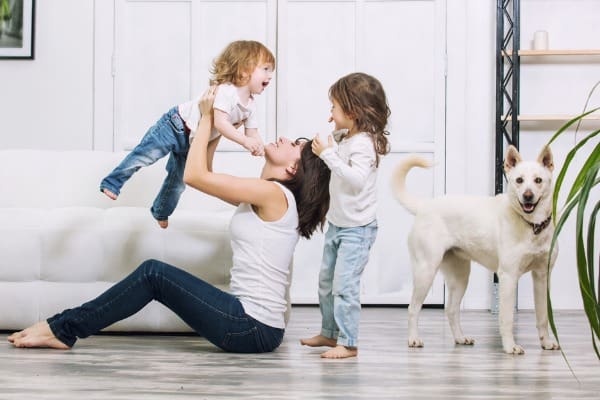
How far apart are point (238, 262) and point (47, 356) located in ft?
2.04

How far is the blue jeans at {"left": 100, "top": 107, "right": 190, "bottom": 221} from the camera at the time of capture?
2.76 meters

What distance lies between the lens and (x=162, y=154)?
280 centimetres

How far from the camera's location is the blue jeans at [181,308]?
2.48 meters

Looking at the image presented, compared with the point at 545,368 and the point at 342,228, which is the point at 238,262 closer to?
the point at 342,228

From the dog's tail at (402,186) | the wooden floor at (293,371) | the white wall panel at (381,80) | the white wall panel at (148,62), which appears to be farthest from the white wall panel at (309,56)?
the wooden floor at (293,371)

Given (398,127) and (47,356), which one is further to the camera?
(398,127)

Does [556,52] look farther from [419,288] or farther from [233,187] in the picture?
[233,187]

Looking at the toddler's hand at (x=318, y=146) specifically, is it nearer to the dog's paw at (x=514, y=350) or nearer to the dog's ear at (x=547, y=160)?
the dog's ear at (x=547, y=160)

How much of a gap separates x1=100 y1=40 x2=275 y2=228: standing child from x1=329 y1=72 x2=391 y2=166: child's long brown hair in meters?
→ 0.27

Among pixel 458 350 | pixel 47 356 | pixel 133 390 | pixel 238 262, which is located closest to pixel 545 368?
pixel 458 350

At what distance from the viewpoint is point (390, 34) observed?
4488mm

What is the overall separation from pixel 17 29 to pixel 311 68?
1621 mm

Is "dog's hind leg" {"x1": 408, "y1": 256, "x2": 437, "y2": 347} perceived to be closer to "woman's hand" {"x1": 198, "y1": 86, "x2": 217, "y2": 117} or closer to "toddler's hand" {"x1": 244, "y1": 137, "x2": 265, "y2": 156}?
"toddler's hand" {"x1": 244, "y1": 137, "x2": 265, "y2": 156}

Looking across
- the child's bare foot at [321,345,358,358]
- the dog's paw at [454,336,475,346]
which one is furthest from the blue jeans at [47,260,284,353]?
the dog's paw at [454,336,475,346]
